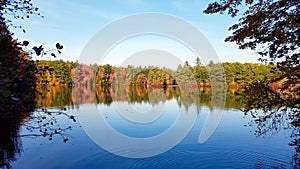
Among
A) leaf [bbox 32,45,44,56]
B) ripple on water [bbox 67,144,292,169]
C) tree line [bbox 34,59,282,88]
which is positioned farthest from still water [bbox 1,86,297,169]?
tree line [bbox 34,59,282,88]

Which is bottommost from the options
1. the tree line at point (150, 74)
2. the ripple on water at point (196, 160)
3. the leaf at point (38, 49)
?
the ripple on water at point (196, 160)

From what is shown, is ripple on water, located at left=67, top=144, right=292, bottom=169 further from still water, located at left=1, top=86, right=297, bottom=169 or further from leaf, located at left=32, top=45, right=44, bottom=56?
leaf, located at left=32, top=45, right=44, bottom=56

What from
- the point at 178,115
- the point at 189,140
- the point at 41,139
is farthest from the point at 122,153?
the point at 178,115

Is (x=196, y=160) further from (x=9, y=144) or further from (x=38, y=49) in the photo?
(x=9, y=144)

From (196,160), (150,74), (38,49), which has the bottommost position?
(196,160)

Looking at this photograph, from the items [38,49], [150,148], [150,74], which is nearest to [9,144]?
[150,148]

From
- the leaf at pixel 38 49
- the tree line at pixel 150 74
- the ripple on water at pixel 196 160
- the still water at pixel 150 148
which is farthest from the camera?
the tree line at pixel 150 74

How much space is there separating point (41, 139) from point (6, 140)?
3.75 feet

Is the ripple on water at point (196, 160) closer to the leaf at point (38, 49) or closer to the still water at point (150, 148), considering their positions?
the still water at point (150, 148)

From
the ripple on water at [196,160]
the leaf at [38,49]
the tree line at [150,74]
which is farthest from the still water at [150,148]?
the tree line at [150,74]

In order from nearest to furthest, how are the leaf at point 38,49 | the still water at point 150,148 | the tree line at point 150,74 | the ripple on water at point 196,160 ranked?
the leaf at point 38,49 < the ripple on water at point 196,160 < the still water at point 150,148 < the tree line at point 150,74

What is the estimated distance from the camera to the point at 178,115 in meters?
16.0

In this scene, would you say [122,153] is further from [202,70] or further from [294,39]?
[202,70]

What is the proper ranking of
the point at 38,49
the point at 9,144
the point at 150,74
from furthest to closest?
the point at 150,74 < the point at 9,144 < the point at 38,49
